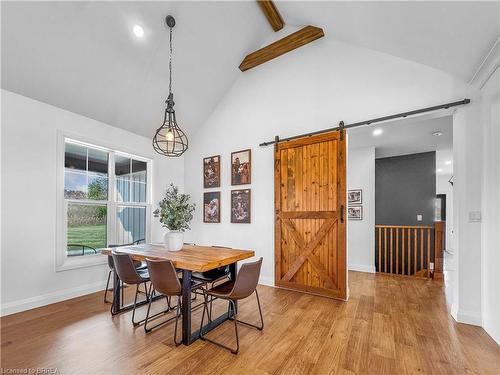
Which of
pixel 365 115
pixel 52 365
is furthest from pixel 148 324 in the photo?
pixel 365 115

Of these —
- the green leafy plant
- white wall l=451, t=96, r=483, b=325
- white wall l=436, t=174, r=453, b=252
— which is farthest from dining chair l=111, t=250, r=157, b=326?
white wall l=436, t=174, r=453, b=252

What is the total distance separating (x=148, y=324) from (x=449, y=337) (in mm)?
3127

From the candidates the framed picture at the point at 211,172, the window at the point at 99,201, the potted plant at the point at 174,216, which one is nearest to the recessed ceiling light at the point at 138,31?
the window at the point at 99,201

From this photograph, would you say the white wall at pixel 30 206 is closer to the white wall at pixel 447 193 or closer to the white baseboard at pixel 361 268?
the white baseboard at pixel 361 268

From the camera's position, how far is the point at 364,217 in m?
5.06

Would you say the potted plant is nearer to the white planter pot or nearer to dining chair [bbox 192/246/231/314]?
the white planter pot

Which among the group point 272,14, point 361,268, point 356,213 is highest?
point 272,14

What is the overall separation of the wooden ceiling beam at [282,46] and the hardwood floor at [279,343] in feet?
13.4

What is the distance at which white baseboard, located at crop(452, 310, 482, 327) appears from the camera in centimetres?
259

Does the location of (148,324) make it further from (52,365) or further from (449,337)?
(449,337)

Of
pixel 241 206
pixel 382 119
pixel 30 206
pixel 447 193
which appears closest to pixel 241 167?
pixel 241 206

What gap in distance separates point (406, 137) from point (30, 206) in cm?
595

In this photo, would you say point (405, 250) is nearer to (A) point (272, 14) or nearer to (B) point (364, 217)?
(B) point (364, 217)

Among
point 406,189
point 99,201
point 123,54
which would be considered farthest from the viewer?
point 406,189
